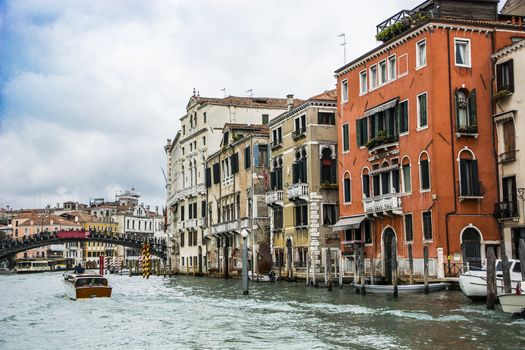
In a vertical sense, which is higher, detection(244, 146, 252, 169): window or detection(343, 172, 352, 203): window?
detection(244, 146, 252, 169): window

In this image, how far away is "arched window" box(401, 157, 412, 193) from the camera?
2720 centimetres

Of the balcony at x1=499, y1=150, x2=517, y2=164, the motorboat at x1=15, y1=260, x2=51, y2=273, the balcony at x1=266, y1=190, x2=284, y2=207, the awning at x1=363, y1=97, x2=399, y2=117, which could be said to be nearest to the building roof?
the balcony at x1=266, y1=190, x2=284, y2=207

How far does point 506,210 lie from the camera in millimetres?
25328

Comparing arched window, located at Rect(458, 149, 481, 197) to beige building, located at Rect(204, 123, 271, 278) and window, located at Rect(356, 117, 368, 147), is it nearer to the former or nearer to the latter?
window, located at Rect(356, 117, 368, 147)

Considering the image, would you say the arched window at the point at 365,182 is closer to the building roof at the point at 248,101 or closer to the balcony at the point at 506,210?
the balcony at the point at 506,210

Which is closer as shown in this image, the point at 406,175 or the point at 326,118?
the point at 406,175

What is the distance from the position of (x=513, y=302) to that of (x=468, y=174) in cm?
911

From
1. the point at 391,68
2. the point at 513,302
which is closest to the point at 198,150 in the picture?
the point at 391,68

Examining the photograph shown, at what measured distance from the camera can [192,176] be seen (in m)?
54.1

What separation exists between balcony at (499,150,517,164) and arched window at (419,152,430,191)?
8.11ft

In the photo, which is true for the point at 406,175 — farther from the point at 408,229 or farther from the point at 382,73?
the point at 382,73

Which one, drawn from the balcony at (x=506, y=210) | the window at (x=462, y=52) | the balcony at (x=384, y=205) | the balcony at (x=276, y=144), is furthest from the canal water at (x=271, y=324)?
the balcony at (x=276, y=144)

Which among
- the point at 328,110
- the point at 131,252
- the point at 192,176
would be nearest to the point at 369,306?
the point at 328,110

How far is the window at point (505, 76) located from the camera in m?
25.4
